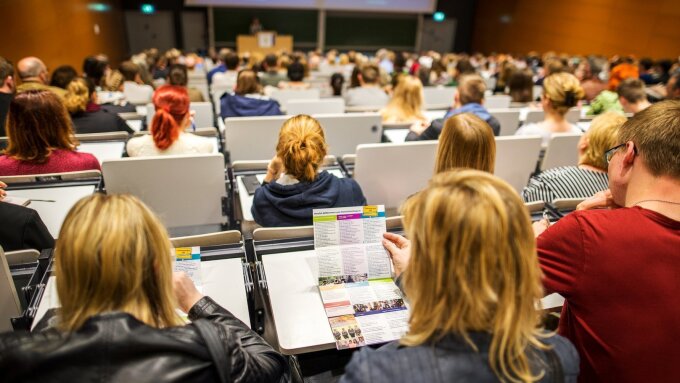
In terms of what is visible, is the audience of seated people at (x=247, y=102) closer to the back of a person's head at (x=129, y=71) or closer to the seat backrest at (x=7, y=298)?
the back of a person's head at (x=129, y=71)

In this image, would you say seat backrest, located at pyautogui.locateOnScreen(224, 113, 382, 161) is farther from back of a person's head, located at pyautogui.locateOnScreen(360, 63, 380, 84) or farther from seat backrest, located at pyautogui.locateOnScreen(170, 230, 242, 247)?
back of a person's head, located at pyautogui.locateOnScreen(360, 63, 380, 84)

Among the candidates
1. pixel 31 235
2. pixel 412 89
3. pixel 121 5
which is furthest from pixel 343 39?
pixel 31 235

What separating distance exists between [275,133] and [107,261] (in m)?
2.61

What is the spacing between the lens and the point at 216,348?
98 centimetres

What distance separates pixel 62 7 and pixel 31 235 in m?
7.70

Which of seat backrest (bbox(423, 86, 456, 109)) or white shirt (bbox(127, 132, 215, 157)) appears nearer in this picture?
white shirt (bbox(127, 132, 215, 157))

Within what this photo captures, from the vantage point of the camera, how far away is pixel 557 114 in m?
3.51

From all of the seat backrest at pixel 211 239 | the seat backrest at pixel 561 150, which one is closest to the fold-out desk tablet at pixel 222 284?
the seat backrest at pixel 211 239

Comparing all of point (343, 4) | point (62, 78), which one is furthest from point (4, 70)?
point (343, 4)

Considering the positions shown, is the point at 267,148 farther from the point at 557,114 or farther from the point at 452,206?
the point at 452,206

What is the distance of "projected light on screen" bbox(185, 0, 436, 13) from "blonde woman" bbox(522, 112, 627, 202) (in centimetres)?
1270

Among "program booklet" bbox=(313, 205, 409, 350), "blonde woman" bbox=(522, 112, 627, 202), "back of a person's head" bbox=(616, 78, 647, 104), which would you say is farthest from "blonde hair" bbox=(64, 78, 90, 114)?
"back of a person's head" bbox=(616, 78, 647, 104)

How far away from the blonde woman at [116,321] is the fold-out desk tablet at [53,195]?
4.51 feet

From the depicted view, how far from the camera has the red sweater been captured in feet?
3.92
